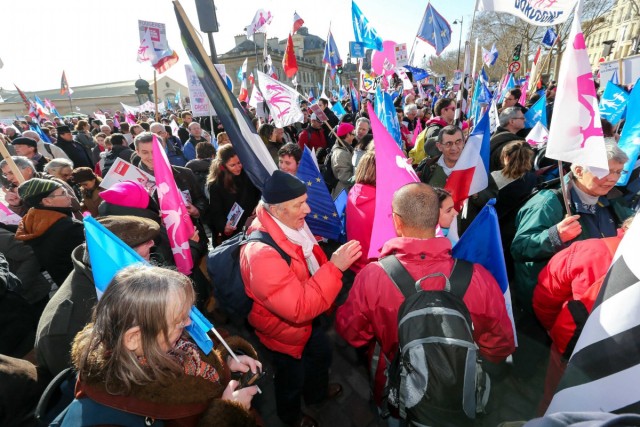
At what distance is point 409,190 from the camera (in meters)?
1.77

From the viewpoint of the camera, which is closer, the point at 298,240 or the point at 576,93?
the point at 576,93

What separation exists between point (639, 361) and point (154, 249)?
283 centimetres

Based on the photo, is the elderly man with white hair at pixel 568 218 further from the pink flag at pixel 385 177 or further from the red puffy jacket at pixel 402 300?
the pink flag at pixel 385 177

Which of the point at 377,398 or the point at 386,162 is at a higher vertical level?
the point at 386,162

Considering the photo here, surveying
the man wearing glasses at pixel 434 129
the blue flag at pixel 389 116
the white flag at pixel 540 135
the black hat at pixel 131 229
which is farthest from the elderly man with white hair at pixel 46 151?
the white flag at pixel 540 135

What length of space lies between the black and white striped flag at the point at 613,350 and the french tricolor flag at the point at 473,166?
1761 millimetres

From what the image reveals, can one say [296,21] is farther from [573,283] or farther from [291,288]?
[573,283]

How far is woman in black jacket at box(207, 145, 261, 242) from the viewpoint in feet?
12.5

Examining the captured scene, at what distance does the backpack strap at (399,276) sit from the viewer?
1599 millimetres

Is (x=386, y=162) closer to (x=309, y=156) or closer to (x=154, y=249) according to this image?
(x=309, y=156)

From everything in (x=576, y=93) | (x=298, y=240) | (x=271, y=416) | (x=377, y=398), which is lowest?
(x=271, y=416)

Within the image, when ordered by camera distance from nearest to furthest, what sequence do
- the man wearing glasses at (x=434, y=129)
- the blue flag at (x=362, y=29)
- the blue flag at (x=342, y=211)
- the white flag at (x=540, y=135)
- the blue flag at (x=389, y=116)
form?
the blue flag at (x=342, y=211), the white flag at (x=540, y=135), the blue flag at (x=389, y=116), the man wearing glasses at (x=434, y=129), the blue flag at (x=362, y=29)

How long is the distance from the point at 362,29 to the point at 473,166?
628 cm

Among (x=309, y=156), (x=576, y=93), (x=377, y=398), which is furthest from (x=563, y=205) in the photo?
(x=309, y=156)
